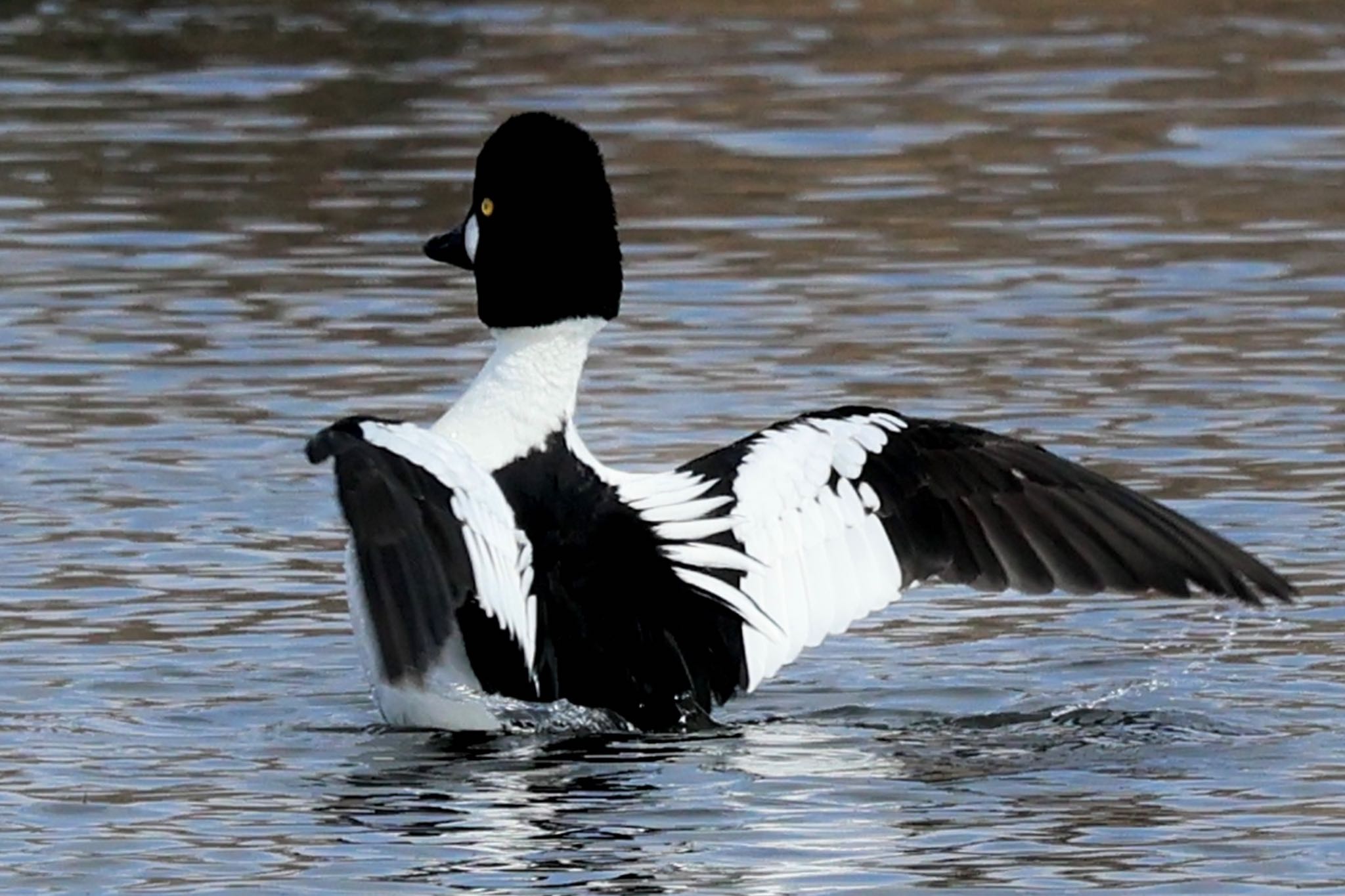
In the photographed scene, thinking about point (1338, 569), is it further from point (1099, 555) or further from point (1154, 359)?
point (1154, 359)

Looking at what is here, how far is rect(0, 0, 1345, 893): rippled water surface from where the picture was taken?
707 centimetres

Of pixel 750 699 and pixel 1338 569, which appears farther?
pixel 1338 569

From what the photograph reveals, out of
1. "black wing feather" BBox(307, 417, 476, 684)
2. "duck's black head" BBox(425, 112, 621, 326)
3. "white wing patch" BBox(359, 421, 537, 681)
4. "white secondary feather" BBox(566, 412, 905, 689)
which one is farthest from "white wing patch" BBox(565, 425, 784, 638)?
"black wing feather" BBox(307, 417, 476, 684)

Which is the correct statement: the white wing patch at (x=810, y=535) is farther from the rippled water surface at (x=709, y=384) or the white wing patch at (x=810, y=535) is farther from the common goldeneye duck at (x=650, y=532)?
the rippled water surface at (x=709, y=384)

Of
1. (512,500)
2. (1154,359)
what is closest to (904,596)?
(512,500)

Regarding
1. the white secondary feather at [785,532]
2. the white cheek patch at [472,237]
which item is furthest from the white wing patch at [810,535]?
the white cheek patch at [472,237]

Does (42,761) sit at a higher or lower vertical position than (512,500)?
lower

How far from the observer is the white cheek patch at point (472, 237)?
8102 millimetres

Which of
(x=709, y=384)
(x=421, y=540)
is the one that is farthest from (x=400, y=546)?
(x=709, y=384)

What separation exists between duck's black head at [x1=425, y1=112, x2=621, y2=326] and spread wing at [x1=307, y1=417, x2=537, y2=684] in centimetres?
70

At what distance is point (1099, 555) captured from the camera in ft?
27.4

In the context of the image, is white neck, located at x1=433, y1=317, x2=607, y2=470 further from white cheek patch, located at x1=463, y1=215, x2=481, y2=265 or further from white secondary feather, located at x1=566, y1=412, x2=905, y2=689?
white cheek patch, located at x1=463, y1=215, x2=481, y2=265

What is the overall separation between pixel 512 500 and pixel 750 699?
3.76 ft

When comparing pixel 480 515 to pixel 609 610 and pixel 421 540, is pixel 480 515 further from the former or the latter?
pixel 609 610
